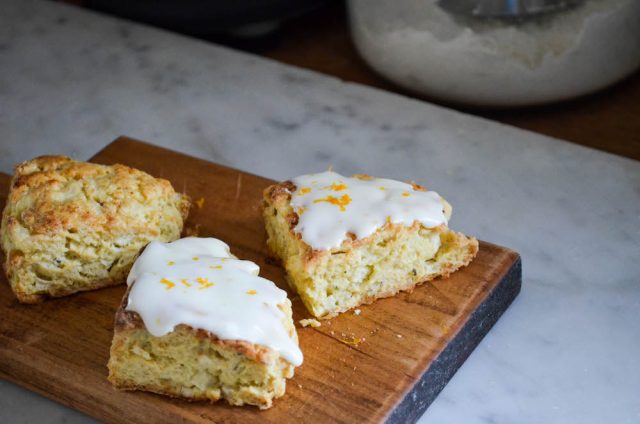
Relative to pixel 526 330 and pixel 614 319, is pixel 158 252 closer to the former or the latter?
pixel 526 330

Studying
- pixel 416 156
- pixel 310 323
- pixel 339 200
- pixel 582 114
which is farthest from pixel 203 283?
pixel 582 114

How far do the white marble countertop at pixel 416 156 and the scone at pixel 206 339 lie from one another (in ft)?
0.59

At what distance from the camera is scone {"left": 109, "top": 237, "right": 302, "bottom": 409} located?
5.16 ft

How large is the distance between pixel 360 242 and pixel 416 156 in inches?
26.7

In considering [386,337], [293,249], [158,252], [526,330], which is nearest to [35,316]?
[158,252]

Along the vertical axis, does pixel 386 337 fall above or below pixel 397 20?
below

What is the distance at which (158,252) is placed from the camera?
5.74ft

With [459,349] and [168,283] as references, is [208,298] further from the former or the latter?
[459,349]

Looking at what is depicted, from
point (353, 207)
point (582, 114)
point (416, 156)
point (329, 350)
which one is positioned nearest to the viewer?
point (329, 350)

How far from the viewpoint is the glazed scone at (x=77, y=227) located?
5.99 feet

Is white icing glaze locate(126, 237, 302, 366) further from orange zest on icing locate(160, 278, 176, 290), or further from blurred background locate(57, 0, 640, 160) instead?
blurred background locate(57, 0, 640, 160)

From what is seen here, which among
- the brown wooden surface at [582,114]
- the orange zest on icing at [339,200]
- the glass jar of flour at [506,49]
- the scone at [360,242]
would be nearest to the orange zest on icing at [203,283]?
the scone at [360,242]

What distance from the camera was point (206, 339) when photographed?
1.57m

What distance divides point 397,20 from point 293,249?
95cm
